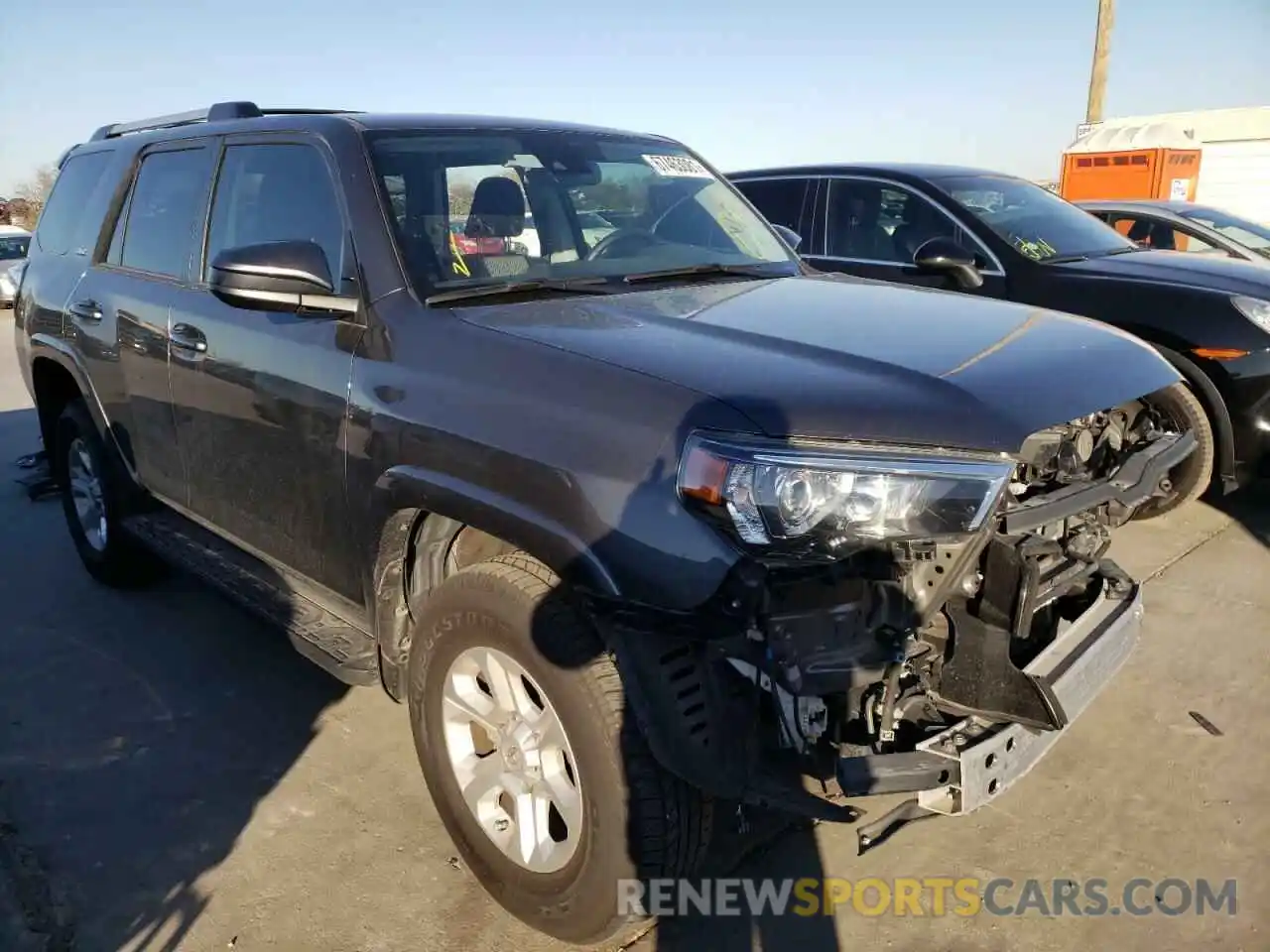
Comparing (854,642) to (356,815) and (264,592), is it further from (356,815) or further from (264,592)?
(264,592)

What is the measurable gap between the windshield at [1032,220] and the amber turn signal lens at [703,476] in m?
4.33

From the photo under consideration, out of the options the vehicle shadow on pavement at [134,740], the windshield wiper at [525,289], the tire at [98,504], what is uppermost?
the windshield wiper at [525,289]

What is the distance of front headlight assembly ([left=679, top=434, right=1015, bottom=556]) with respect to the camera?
1933 mm

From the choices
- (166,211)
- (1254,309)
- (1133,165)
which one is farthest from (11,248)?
(1254,309)

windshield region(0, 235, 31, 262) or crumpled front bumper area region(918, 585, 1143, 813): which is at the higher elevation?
crumpled front bumper area region(918, 585, 1143, 813)

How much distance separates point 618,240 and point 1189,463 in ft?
11.4

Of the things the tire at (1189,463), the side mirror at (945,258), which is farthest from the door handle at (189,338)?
the tire at (1189,463)

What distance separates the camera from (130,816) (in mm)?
2988

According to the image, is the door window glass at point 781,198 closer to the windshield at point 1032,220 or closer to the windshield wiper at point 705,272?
the windshield at point 1032,220

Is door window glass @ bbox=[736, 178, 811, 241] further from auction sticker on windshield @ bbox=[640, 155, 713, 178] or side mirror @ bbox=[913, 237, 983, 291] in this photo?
auction sticker on windshield @ bbox=[640, 155, 713, 178]

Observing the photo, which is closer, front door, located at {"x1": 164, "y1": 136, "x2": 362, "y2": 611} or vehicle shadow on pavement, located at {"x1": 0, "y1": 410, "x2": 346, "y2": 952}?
vehicle shadow on pavement, located at {"x1": 0, "y1": 410, "x2": 346, "y2": 952}

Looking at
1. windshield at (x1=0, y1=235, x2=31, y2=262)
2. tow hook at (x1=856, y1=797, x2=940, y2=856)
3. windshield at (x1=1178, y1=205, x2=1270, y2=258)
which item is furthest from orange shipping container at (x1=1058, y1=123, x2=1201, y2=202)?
windshield at (x1=0, y1=235, x2=31, y2=262)

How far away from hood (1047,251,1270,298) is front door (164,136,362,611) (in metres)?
4.22

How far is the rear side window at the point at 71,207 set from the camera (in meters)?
4.45
